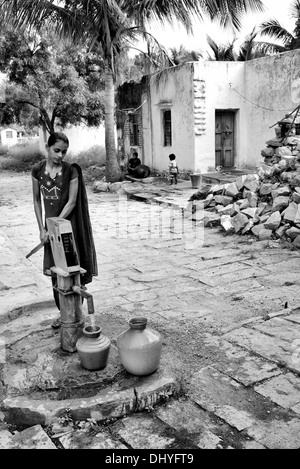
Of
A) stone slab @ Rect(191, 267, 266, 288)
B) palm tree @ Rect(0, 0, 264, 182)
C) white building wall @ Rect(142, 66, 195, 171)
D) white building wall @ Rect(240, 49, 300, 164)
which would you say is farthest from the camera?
white building wall @ Rect(142, 66, 195, 171)

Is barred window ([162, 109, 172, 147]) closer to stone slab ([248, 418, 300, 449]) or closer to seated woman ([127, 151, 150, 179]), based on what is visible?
seated woman ([127, 151, 150, 179])

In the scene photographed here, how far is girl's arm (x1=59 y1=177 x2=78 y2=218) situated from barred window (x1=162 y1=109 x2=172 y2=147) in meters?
13.6

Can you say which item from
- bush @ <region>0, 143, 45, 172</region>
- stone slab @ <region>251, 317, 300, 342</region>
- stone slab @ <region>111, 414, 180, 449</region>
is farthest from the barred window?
stone slab @ <region>111, 414, 180, 449</region>

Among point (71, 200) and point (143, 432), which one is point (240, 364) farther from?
point (71, 200)

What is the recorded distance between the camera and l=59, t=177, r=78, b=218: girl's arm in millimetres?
3760

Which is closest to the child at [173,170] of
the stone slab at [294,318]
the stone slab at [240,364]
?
the stone slab at [294,318]

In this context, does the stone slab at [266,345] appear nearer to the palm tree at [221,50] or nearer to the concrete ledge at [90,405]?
the concrete ledge at [90,405]

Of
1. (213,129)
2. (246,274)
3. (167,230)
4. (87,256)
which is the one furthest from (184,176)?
(87,256)

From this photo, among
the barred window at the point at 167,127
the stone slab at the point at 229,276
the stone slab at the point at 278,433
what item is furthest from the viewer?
the barred window at the point at 167,127

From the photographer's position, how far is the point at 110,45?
45.4 feet

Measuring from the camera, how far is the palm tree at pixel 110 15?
40.4ft

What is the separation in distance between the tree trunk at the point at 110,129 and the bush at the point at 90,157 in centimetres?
566
